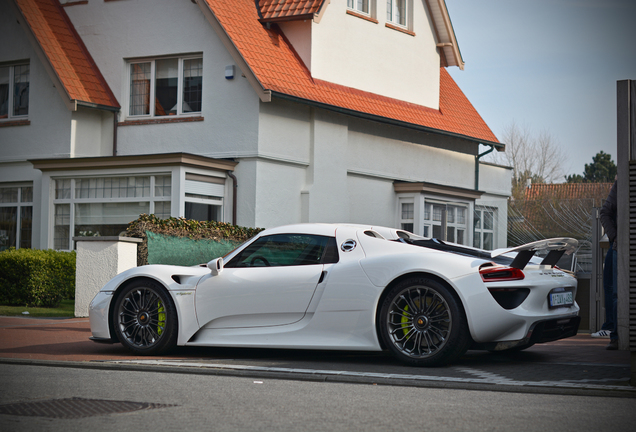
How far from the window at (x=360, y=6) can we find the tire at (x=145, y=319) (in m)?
15.0

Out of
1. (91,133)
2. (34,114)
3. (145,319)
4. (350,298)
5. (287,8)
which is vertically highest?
(287,8)

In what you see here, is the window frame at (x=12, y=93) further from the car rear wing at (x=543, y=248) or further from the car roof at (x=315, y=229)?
the car rear wing at (x=543, y=248)

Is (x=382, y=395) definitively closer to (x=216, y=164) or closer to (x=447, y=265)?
(x=447, y=265)

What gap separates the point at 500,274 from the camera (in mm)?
6750

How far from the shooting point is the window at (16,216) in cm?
1938

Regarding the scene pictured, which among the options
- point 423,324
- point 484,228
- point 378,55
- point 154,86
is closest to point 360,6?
point 378,55

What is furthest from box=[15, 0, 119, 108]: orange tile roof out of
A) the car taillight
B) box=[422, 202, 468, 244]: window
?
the car taillight

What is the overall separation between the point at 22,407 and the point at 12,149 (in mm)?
16007

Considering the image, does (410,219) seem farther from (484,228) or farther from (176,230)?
(176,230)

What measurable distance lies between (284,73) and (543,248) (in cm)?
1262

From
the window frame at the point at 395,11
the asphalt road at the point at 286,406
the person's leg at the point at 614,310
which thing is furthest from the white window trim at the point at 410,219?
the asphalt road at the point at 286,406

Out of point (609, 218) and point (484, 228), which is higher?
point (484, 228)

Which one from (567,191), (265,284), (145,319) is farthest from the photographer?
(567,191)

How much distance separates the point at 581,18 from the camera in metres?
30.0
